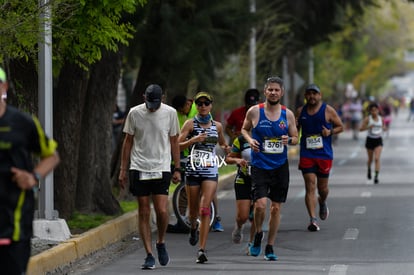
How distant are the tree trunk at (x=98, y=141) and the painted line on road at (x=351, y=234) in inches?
132

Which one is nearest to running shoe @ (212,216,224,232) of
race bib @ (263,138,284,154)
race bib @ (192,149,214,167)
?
race bib @ (192,149,214,167)

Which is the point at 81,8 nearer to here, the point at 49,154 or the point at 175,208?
the point at 175,208

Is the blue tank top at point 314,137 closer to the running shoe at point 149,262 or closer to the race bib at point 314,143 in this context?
the race bib at point 314,143

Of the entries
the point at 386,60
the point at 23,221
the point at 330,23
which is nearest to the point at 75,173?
the point at 23,221

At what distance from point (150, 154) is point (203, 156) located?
1.08 metres

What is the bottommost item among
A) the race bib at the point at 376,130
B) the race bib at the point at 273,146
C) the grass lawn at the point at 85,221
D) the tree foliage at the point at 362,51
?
the grass lawn at the point at 85,221

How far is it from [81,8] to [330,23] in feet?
75.0

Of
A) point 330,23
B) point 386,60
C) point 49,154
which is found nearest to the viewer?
point 49,154

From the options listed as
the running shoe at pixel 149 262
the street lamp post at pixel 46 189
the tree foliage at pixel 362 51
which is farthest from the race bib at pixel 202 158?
the tree foliage at pixel 362 51

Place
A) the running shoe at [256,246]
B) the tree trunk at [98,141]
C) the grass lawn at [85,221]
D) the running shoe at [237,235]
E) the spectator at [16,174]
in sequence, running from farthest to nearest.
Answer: the tree trunk at [98,141] < the grass lawn at [85,221] < the running shoe at [237,235] < the running shoe at [256,246] < the spectator at [16,174]

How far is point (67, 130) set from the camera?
15531 mm

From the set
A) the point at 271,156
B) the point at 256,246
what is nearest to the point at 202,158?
the point at 271,156

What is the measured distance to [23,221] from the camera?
7285 mm

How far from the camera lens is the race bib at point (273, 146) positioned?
12.4m
